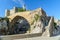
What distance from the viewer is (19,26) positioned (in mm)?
47375

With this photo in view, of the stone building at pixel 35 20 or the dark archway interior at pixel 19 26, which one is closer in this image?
the stone building at pixel 35 20

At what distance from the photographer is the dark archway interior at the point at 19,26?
43031mm

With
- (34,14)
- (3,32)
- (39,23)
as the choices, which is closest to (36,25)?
(39,23)

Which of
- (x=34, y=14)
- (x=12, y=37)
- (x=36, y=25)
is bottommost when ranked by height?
(x=12, y=37)

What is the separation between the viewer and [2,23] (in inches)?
1591

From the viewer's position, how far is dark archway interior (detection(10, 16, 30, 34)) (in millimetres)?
43031

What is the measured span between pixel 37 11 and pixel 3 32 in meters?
10.2

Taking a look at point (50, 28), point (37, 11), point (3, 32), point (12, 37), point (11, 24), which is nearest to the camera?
point (12, 37)

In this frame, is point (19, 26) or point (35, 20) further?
point (19, 26)

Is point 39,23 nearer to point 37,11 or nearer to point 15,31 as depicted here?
point 37,11

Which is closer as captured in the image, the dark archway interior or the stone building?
the stone building

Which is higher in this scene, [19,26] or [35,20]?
[35,20]

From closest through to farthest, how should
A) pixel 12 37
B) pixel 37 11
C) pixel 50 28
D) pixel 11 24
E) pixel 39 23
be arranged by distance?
1. pixel 12 37
2. pixel 50 28
3. pixel 39 23
4. pixel 37 11
5. pixel 11 24

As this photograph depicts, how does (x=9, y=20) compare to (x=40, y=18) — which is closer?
(x=40, y=18)
